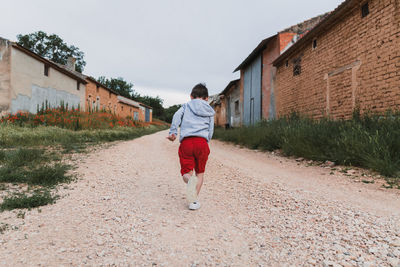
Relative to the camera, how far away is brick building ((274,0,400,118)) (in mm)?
4988

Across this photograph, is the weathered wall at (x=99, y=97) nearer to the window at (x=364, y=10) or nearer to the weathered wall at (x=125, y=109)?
the weathered wall at (x=125, y=109)

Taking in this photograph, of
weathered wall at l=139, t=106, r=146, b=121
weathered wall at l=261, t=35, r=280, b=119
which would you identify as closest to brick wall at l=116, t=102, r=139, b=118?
weathered wall at l=139, t=106, r=146, b=121

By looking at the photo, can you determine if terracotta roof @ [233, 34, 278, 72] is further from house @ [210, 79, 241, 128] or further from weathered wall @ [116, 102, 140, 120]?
weathered wall @ [116, 102, 140, 120]

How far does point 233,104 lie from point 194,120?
16.4 metres

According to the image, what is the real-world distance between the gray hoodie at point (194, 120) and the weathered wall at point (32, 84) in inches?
488

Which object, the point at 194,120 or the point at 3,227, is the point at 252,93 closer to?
the point at 194,120

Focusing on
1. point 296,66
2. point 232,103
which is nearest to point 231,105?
point 232,103

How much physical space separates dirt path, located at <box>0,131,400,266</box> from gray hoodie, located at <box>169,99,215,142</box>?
0.85 metres

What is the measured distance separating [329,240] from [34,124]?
36.7 feet

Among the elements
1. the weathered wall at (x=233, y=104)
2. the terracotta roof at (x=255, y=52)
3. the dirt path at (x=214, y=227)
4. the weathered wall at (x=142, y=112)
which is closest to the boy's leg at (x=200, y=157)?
the dirt path at (x=214, y=227)

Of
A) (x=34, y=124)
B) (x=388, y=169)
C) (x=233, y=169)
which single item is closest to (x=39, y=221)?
(x=233, y=169)

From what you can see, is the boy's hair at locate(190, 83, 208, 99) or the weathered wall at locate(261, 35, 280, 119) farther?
the weathered wall at locate(261, 35, 280, 119)

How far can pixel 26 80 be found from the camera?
39.7 ft

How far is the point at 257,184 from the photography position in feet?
10.6
